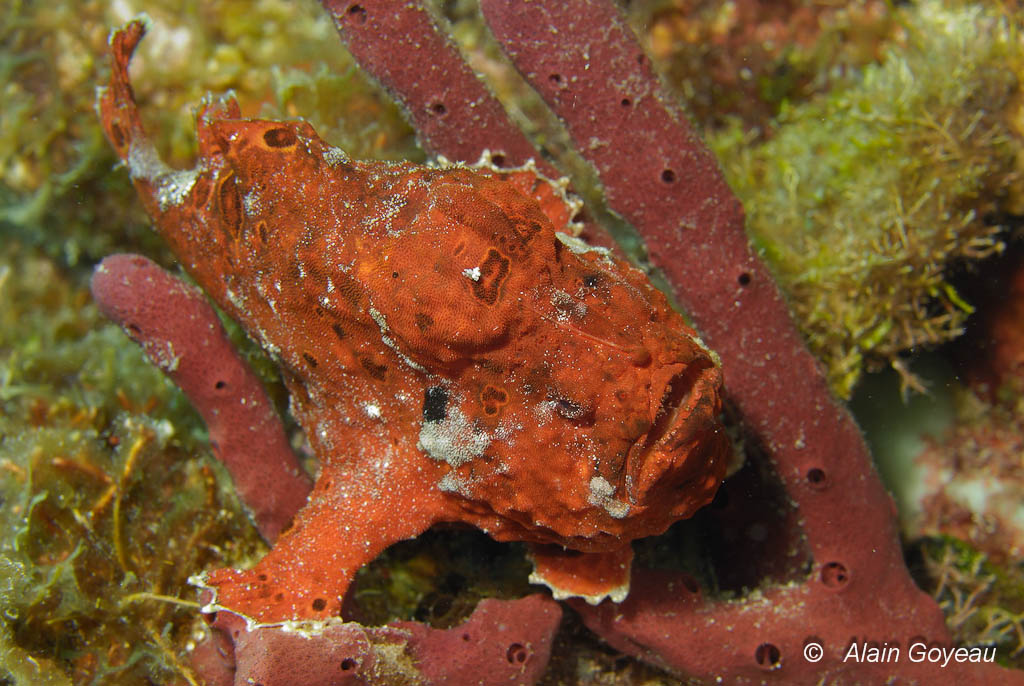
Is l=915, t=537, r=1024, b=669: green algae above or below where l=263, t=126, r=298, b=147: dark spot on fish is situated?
below

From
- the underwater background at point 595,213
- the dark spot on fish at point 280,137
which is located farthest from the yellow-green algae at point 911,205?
the dark spot on fish at point 280,137

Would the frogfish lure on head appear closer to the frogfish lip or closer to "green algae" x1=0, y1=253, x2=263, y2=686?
the frogfish lip

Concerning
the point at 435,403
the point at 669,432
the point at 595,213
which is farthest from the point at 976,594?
the point at 435,403

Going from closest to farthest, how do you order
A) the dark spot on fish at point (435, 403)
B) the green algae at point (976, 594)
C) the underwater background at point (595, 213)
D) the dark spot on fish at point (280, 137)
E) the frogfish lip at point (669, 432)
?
the frogfish lip at point (669, 432) < the dark spot on fish at point (435, 403) < the dark spot on fish at point (280, 137) < the underwater background at point (595, 213) < the green algae at point (976, 594)

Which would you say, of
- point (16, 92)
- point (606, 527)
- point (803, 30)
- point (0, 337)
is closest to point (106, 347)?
point (0, 337)

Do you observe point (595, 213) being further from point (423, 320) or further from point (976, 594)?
point (976, 594)

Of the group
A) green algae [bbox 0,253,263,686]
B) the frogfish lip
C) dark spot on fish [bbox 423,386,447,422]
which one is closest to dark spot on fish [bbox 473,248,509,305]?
dark spot on fish [bbox 423,386,447,422]

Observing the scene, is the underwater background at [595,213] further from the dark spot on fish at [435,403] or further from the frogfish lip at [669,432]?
the frogfish lip at [669,432]
